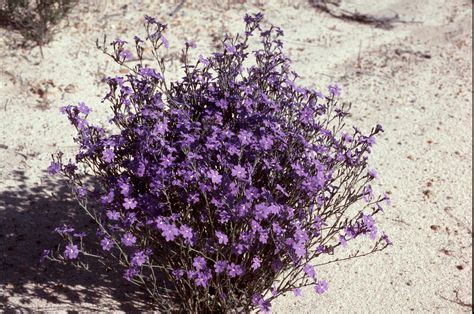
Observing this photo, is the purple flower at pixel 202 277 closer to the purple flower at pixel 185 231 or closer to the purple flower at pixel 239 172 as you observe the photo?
the purple flower at pixel 185 231

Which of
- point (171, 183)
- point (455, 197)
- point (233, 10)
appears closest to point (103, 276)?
point (171, 183)

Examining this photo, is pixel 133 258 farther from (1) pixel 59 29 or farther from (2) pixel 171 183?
(1) pixel 59 29

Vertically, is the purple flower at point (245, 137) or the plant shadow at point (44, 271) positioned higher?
the purple flower at point (245, 137)

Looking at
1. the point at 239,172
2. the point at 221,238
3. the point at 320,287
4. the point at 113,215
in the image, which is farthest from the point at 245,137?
the point at 320,287

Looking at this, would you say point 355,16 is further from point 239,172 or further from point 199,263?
point 199,263

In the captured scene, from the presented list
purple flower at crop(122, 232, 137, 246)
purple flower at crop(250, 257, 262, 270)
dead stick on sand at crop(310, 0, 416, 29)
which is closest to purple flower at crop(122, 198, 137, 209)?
purple flower at crop(122, 232, 137, 246)

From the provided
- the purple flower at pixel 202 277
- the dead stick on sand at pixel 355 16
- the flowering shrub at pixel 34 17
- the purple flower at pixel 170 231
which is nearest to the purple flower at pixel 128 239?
the purple flower at pixel 170 231

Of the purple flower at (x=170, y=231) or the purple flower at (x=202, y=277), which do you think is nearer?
the purple flower at (x=170, y=231)
